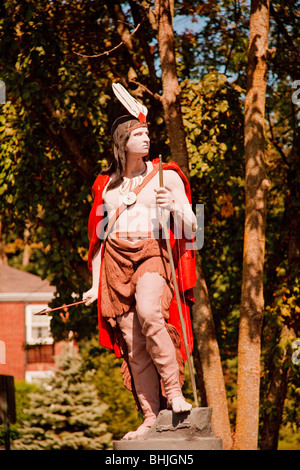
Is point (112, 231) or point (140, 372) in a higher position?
point (112, 231)

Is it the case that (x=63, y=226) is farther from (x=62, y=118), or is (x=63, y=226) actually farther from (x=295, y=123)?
(x=295, y=123)

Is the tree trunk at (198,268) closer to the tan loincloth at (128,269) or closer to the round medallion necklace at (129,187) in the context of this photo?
the round medallion necklace at (129,187)

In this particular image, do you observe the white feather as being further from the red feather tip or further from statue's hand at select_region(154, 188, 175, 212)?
statue's hand at select_region(154, 188, 175, 212)

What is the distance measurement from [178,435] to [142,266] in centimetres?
115

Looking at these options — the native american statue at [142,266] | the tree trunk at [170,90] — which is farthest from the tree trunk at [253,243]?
the native american statue at [142,266]

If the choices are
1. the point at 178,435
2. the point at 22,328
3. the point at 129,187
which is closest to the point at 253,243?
the point at 129,187

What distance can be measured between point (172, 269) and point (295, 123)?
6.21 meters

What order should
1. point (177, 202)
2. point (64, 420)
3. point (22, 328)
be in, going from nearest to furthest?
1. point (177, 202)
2. point (64, 420)
3. point (22, 328)

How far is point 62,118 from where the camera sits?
990 centimetres

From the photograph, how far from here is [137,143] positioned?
5.39m

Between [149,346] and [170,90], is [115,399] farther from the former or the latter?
[149,346]

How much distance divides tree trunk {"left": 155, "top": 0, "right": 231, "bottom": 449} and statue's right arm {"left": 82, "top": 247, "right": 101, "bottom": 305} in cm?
279

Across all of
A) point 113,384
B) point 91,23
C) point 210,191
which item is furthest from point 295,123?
point 113,384

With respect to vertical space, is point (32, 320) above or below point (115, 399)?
above
